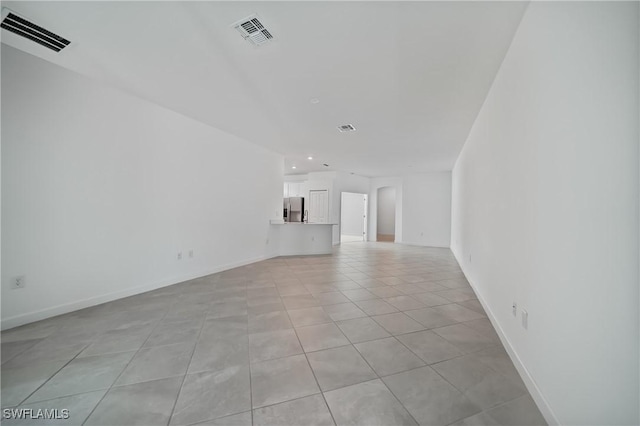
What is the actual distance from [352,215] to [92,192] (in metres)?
11.6

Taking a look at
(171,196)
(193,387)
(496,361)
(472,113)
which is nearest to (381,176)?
(472,113)

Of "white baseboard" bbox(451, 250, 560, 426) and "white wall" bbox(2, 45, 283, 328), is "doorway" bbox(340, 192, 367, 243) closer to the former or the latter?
"white wall" bbox(2, 45, 283, 328)

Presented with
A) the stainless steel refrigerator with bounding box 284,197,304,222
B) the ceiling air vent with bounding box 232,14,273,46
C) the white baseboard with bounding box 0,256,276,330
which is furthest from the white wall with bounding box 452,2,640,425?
the stainless steel refrigerator with bounding box 284,197,304,222

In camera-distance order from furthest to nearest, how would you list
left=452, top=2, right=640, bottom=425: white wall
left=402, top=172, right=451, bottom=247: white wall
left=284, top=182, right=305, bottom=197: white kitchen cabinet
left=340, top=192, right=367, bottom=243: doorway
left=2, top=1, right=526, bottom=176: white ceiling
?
left=340, top=192, right=367, bottom=243: doorway < left=284, top=182, right=305, bottom=197: white kitchen cabinet < left=402, top=172, right=451, bottom=247: white wall < left=2, top=1, right=526, bottom=176: white ceiling < left=452, top=2, right=640, bottom=425: white wall

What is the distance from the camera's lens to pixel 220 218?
16.4ft

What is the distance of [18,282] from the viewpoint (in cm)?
254

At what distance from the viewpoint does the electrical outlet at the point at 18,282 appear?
251cm

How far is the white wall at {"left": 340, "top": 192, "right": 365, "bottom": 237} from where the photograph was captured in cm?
1352

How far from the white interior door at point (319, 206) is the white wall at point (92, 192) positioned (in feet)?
16.5

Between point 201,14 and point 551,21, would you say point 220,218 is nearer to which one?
point 201,14

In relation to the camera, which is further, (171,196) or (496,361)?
(171,196)

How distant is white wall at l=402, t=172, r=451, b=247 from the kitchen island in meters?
4.12

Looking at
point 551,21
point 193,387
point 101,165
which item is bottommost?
point 193,387

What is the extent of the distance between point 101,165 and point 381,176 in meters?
9.29
